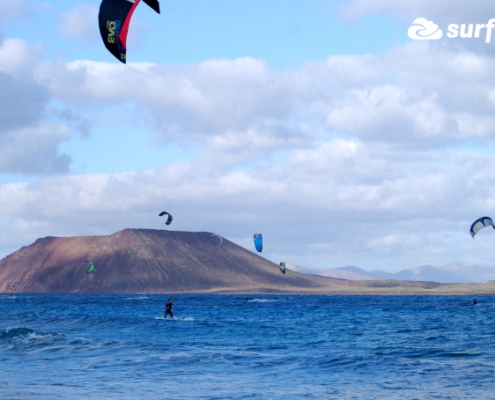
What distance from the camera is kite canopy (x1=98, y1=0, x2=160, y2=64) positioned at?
2475 cm

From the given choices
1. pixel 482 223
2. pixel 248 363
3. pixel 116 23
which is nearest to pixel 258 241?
pixel 482 223

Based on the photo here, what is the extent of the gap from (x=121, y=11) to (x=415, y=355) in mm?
17358

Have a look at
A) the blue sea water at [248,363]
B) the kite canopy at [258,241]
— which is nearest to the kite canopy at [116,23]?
the blue sea water at [248,363]

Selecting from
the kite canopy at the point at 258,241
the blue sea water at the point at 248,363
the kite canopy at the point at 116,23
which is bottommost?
the blue sea water at the point at 248,363

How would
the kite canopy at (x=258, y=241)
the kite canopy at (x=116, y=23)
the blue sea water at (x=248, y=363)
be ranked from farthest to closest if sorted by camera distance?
the kite canopy at (x=258, y=241) → the kite canopy at (x=116, y=23) → the blue sea water at (x=248, y=363)

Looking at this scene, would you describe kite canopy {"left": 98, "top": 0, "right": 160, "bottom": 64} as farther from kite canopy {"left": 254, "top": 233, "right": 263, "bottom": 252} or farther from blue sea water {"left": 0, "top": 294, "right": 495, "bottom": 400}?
kite canopy {"left": 254, "top": 233, "right": 263, "bottom": 252}

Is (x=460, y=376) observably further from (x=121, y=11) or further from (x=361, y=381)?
(x=121, y=11)

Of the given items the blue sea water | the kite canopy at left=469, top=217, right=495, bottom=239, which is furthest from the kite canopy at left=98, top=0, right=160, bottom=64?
the kite canopy at left=469, top=217, right=495, bottom=239

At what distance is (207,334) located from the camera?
39438 millimetres

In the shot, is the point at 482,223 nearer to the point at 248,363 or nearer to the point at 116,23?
the point at 248,363

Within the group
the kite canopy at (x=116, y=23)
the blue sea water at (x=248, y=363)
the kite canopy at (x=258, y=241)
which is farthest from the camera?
the kite canopy at (x=258, y=241)

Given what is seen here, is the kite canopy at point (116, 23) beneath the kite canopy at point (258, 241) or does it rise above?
above

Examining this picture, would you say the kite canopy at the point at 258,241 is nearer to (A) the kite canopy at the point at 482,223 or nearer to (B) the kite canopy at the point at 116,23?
(A) the kite canopy at the point at 482,223

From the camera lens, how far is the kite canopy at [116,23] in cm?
2475
